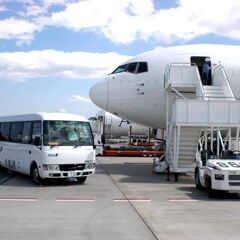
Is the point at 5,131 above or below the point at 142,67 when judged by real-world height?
below

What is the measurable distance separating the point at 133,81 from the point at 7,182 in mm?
7949

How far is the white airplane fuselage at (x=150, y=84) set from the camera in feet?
73.8

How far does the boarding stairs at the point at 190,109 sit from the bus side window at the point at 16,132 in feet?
19.2

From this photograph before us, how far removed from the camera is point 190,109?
61.7ft

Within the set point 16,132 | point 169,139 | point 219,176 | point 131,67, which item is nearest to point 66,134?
point 16,132

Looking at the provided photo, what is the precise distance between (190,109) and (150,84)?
167 inches

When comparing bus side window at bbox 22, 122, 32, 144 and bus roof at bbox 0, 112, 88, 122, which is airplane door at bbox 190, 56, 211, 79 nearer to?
bus roof at bbox 0, 112, 88, 122

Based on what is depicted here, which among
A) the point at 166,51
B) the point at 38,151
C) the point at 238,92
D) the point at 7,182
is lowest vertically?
the point at 7,182

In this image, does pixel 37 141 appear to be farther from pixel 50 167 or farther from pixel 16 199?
pixel 16 199

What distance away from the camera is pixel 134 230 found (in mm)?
9109

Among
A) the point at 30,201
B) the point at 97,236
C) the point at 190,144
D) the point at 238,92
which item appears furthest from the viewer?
the point at 238,92

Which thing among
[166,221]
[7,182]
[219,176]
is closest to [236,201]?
[219,176]

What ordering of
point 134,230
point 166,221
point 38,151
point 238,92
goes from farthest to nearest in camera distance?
point 238,92
point 38,151
point 166,221
point 134,230

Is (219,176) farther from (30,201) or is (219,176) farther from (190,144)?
(190,144)
